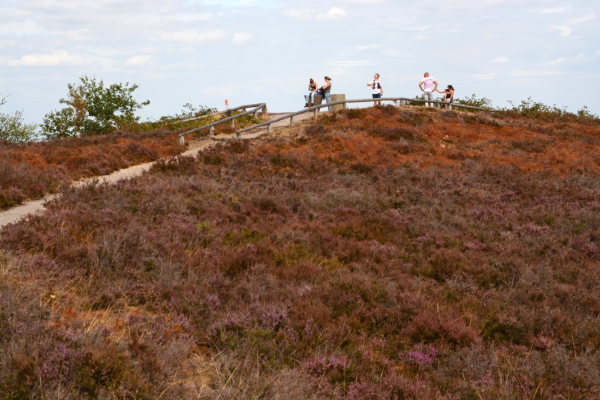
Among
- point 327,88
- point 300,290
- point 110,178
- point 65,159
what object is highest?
point 327,88

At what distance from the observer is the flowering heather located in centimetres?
464

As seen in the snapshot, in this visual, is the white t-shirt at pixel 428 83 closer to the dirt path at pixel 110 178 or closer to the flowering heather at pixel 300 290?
the dirt path at pixel 110 178

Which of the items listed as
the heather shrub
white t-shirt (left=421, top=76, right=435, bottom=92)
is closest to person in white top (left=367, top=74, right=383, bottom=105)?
white t-shirt (left=421, top=76, right=435, bottom=92)

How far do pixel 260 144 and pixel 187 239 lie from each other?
1133cm

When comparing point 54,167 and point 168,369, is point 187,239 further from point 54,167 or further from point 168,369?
point 54,167

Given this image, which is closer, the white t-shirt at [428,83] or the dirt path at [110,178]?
the dirt path at [110,178]

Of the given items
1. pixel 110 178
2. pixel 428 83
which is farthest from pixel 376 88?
pixel 110 178

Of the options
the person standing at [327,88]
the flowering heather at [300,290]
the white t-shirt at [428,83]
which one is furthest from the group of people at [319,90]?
the flowering heather at [300,290]

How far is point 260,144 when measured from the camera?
20.0 m

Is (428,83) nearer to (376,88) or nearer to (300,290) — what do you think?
(376,88)

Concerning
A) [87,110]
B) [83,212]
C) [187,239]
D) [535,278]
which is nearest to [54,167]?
[83,212]

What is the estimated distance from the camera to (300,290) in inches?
279

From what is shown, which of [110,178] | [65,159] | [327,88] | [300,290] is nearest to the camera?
[300,290]

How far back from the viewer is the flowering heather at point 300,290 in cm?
464
